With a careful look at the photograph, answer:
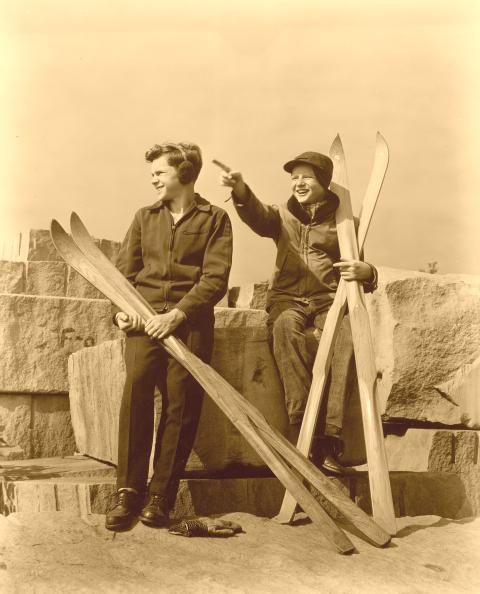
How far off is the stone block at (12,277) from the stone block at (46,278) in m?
0.05

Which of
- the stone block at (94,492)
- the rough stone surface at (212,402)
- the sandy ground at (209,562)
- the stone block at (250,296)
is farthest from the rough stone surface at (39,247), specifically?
the sandy ground at (209,562)

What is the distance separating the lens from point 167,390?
3.41m

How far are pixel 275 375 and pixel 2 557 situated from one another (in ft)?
5.42

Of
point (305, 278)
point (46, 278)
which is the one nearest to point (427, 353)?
point (305, 278)

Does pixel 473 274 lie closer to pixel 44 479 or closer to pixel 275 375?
pixel 275 375

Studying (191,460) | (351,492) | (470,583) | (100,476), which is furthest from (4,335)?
(470,583)

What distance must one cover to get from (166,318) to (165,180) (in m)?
0.68

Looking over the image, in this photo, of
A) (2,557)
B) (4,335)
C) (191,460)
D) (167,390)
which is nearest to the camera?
(2,557)

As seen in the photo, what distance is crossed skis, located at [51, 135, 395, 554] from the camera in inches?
127

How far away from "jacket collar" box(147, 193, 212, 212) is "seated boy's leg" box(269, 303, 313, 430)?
27.2 inches

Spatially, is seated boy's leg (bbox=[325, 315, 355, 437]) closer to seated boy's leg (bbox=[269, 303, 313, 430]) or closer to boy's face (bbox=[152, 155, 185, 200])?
seated boy's leg (bbox=[269, 303, 313, 430])

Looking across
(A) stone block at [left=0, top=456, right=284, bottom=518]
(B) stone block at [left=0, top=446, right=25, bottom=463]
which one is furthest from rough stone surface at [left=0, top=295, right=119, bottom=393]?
(A) stone block at [left=0, top=456, right=284, bottom=518]

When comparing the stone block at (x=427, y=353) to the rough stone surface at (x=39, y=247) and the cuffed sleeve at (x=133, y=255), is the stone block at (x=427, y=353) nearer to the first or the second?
the cuffed sleeve at (x=133, y=255)

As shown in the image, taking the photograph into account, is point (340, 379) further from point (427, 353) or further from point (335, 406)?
point (427, 353)
